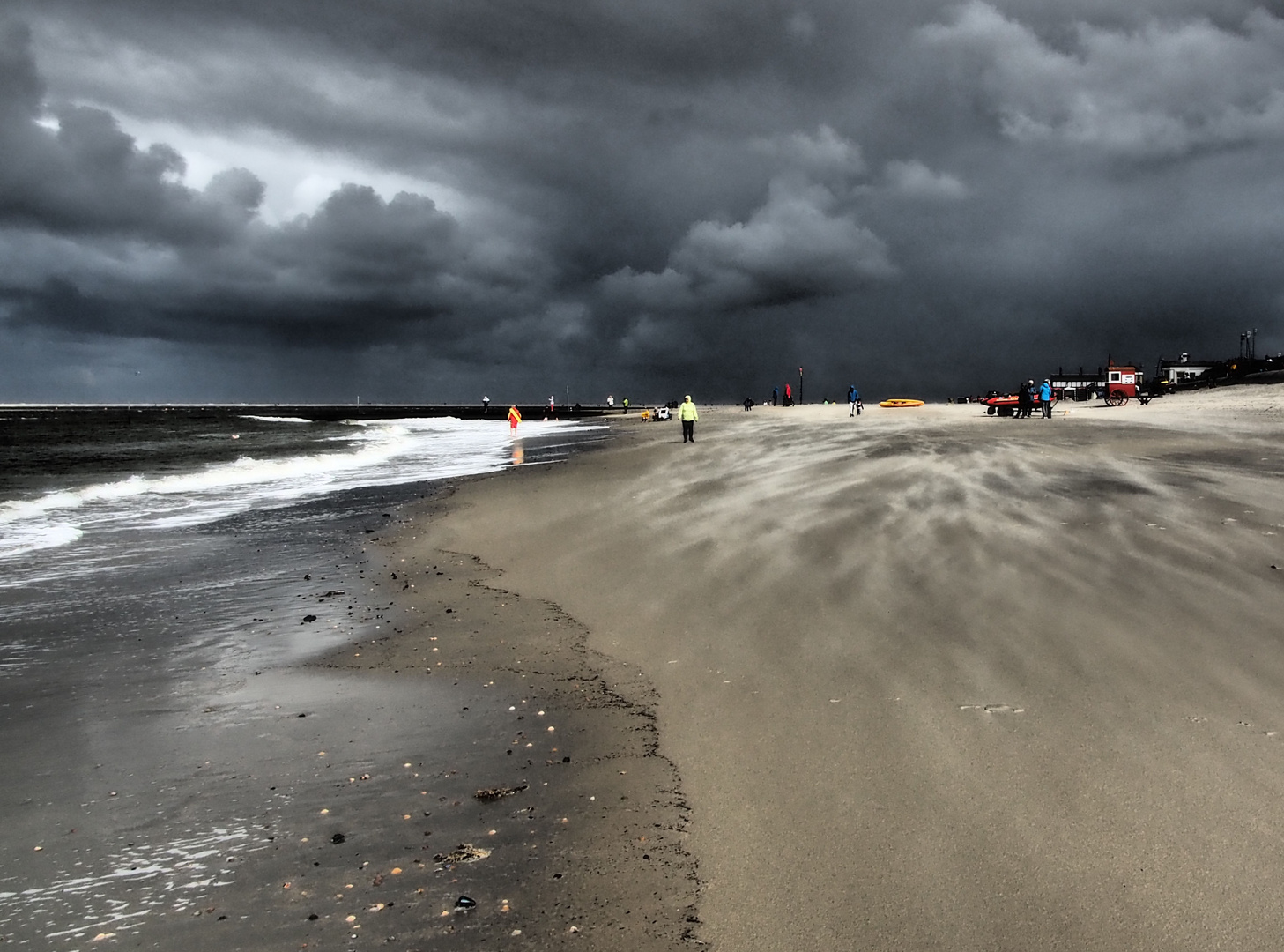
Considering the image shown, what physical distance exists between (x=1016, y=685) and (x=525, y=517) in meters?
9.66

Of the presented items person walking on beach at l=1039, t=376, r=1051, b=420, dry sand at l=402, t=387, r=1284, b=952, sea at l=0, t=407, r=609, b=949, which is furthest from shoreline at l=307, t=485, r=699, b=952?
person walking on beach at l=1039, t=376, r=1051, b=420

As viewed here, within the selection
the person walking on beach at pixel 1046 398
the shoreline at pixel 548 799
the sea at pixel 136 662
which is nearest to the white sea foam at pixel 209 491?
the sea at pixel 136 662

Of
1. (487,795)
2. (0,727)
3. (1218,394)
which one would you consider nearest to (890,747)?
(487,795)

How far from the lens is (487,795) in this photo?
4199 mm

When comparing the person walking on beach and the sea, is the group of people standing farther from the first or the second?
the sea

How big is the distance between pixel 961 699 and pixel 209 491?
68.4 ft

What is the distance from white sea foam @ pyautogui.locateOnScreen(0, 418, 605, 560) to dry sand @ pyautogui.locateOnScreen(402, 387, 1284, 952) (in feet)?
23.5

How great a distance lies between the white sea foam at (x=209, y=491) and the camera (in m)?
14.9

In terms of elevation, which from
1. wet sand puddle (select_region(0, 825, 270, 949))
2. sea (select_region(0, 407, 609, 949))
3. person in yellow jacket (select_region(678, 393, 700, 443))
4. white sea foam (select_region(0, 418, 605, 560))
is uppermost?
person in yellow jacket (select_region(678, 393, 700, 443))

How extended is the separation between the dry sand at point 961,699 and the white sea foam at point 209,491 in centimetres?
717

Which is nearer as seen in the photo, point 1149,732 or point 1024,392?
point 1149,732

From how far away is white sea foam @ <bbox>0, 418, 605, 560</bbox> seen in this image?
14867 mm

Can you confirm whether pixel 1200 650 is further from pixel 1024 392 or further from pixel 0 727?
pixel 1024 392

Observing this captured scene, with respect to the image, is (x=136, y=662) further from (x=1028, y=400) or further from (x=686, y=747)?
(x=1028, y=400)
